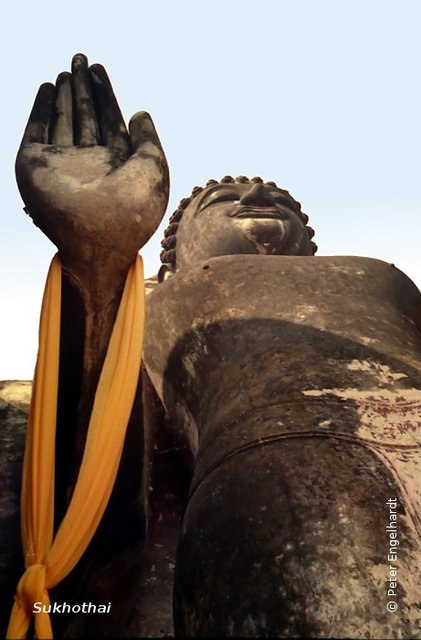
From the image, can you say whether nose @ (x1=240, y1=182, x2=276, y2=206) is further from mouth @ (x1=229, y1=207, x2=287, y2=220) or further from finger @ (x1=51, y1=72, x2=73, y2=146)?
finger @ (x1=51, y1=72, x2=73, y2=146)

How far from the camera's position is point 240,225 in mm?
3861

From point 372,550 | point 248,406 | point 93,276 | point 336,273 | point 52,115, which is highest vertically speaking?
point 52,115

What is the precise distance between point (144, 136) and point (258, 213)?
157 centimetres

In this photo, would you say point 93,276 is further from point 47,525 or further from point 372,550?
point 372,550

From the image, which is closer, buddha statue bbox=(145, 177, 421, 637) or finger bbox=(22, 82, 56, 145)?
buddha statue bbox=(145, 177, 421, 637)

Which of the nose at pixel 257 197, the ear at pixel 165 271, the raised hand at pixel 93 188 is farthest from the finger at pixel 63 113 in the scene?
the ear at pixel 165 271

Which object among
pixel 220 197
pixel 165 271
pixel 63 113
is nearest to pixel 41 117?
pixel 63 113

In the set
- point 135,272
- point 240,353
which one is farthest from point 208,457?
point 135,272

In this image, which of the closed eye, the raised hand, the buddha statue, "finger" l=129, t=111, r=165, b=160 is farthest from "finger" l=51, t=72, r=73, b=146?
the closed eye

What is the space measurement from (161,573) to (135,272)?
3.33ft

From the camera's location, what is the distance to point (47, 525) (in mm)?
2219

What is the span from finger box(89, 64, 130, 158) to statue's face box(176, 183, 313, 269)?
1244mm

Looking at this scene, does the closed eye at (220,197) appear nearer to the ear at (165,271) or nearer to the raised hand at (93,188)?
the ear at (165,271)

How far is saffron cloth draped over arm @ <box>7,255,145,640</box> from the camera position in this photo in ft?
7.06
